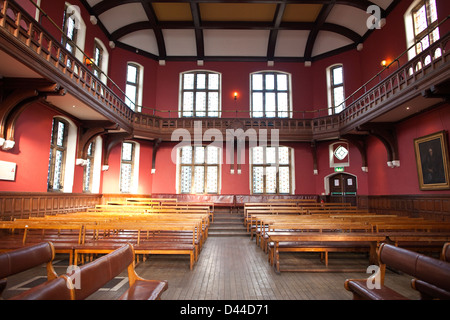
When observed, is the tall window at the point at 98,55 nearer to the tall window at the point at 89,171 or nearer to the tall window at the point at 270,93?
the tall window at the point at 89,171

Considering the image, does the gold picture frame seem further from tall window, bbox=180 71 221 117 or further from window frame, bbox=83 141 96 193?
window frame, bbox=83 141 96 193

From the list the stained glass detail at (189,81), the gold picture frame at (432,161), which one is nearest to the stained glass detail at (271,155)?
the stained glass detail at (189,81)

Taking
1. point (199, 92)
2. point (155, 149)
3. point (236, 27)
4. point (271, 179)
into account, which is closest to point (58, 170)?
point (155, 149)

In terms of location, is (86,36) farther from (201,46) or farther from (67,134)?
(201,46)

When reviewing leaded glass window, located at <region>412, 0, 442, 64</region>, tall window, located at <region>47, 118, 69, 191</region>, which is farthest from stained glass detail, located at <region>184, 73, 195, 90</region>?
leaded glass window, located at <region>412, 0, 442, 64</region>

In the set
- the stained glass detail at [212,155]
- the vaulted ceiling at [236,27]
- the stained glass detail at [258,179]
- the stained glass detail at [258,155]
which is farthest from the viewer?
the stained glass detail at [258,155]

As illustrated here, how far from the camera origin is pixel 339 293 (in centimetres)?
321

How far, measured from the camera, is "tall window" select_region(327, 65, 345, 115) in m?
12.2

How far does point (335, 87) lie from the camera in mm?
12422

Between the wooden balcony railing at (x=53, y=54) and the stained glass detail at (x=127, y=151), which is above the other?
the wooden balcony railing at (x=53, y=54)

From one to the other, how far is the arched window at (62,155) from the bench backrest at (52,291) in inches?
299

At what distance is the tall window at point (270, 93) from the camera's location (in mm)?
13117

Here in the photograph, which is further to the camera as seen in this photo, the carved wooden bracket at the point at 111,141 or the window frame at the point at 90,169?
the carved wooden bracket at the point at 111,141
